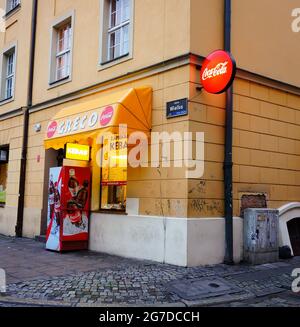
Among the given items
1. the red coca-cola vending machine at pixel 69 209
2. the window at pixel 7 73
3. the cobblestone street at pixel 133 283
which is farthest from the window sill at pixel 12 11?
the cobblestone street at pixel 133 283

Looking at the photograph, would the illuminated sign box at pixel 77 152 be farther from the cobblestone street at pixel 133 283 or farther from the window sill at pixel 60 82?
the cobblestone street at pixel 133 283

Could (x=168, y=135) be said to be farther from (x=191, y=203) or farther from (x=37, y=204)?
(x=37, y=204)

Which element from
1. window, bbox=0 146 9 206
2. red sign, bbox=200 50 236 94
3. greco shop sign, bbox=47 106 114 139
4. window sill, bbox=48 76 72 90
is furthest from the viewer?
window, bbox=0 146 9 206

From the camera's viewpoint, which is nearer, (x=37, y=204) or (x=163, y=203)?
(x=163, y=203)

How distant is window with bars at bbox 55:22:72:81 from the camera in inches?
496

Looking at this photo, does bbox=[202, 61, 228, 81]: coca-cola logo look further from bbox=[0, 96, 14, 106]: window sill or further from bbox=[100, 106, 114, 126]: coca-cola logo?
bbox=[0, 96, 14, 106]: window sill

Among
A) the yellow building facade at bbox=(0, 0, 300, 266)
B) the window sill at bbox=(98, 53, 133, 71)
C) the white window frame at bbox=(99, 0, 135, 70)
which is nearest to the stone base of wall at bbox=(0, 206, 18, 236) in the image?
the yellow building facade at bbox=(0, 0, 300, 266)

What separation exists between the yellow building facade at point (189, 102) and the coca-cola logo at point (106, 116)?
288mm

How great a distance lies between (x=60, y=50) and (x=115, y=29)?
289 centimetres

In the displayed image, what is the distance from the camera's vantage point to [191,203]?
835 centimetres

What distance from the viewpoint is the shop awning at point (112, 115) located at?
346 inches

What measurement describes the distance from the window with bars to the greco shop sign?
→ 2446 millimetres
